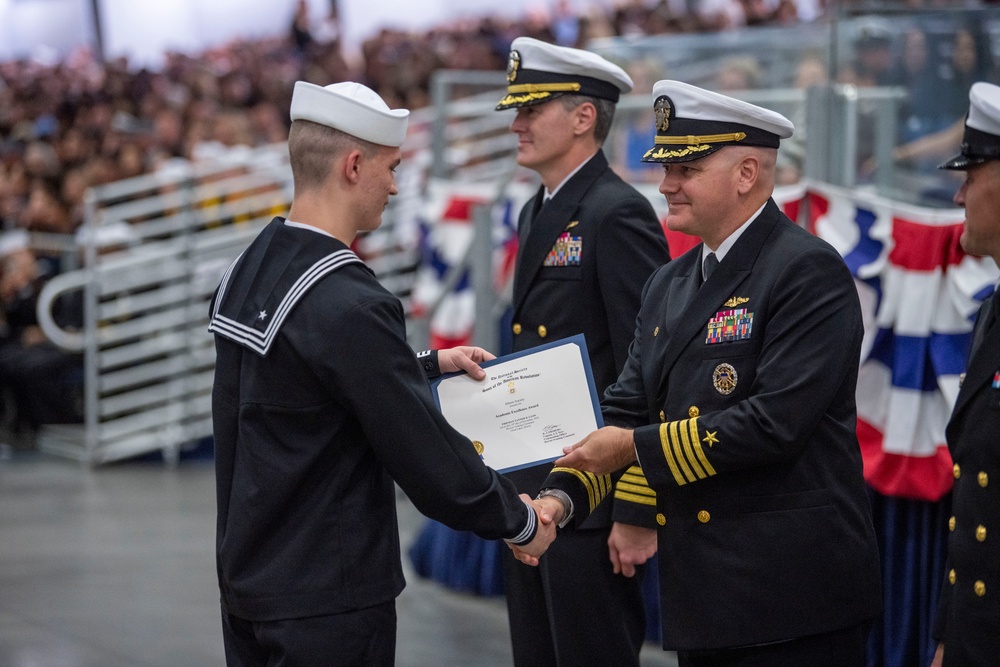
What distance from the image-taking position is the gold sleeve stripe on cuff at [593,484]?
2885 millimetres

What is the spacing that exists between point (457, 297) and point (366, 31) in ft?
44.0

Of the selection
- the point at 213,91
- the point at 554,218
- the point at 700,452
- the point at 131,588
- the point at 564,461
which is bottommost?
the point at 131,588

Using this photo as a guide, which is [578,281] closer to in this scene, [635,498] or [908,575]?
[635,498]

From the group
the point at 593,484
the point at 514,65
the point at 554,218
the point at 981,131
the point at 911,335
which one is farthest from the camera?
the point at 911,335

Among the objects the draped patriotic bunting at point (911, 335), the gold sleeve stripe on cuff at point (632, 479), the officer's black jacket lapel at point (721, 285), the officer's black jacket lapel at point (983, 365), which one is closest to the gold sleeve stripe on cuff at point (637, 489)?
the gold sleeve stripe on cuff at point (632, 479)

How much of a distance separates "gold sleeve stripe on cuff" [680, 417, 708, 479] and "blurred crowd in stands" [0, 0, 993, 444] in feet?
9.44

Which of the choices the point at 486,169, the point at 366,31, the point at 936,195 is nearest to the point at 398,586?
the point at 936,195

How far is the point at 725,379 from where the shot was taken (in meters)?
2.51

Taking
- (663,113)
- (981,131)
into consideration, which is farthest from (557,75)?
Answer: (981,131)

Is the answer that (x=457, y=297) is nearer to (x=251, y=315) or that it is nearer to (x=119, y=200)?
(x=251, y=315)

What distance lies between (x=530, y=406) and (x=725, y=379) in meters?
0.48

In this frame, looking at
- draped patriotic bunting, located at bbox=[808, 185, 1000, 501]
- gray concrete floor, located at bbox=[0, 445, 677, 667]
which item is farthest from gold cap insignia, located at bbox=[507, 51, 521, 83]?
gray concrete floor, located at bbox=[0, 445, 677, 667]

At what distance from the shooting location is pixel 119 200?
10336 millimetres

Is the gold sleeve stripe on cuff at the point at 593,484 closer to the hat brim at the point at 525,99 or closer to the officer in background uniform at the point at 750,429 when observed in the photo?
the officer in background uniform at the point at 750,429
